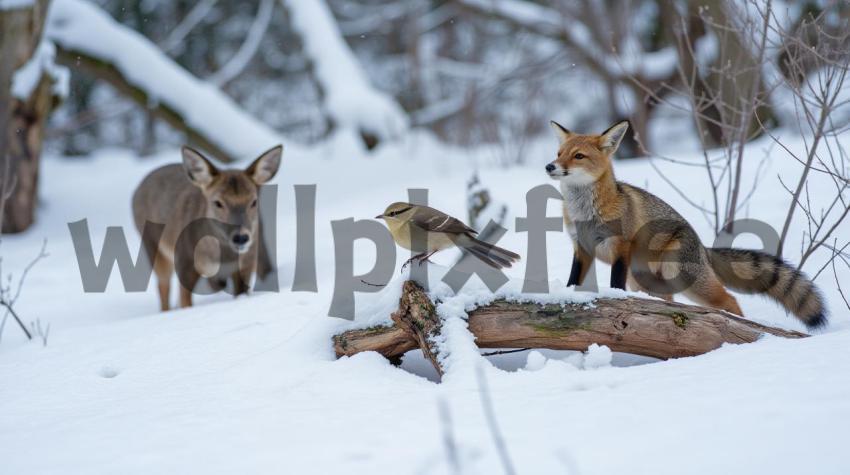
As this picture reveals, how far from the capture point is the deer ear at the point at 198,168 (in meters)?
6.44

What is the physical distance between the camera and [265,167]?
22.2 ft

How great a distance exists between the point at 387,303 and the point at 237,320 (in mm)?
1523

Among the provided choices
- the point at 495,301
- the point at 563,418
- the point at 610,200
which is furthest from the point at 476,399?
the point at 610,200

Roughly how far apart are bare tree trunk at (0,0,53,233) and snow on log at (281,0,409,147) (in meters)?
4.09

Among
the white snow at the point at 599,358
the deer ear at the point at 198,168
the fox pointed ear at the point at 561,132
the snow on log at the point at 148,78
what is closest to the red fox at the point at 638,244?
the fox pointed ear at the point at 561,132

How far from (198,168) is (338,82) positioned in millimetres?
6039

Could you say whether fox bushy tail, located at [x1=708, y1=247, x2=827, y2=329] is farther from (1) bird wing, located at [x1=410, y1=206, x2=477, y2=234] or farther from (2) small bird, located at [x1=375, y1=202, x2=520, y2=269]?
(1) bird wing, located at [x1=410, y1=206, x2=477, y2=234]

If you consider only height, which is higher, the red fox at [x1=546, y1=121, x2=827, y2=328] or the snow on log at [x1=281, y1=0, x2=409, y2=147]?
the snow on log at [x1=281, y1=0, x2=409, y2=147]

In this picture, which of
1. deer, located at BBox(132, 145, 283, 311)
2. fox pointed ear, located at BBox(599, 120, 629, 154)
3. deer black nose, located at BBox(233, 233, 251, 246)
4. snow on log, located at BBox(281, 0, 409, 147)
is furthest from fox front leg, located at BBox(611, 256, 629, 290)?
snow on log, located at BBox(281, 0, 409, 147)

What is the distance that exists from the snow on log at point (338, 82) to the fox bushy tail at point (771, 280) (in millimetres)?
8071

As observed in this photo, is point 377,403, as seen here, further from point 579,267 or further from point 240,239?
point 240,239

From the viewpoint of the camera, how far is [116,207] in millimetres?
10719

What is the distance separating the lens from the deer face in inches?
249

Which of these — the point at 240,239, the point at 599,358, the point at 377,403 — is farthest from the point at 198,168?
the point at 599,358
